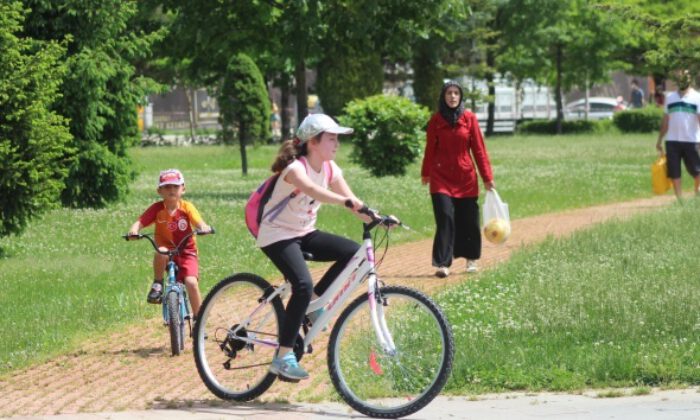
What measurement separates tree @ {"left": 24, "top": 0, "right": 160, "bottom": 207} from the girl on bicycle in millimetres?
13545

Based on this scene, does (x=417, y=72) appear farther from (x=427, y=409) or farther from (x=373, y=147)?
(x=427, y=409)

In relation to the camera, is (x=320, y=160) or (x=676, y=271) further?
(x=676, y=271)

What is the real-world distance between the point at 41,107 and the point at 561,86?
173 feet

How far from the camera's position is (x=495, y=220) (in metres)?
13.9

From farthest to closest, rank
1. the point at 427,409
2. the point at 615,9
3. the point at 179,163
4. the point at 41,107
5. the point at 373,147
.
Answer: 1. the point at 179,163
2. the point at 373,147
3. the point at 615,9
4. the point at 41,107
5. the point at 427,409

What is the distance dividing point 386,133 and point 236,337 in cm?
2172

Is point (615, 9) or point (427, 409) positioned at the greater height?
point (615, 9)

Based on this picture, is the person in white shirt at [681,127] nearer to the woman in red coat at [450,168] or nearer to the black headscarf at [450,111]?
the woman in red coat at [450,168]

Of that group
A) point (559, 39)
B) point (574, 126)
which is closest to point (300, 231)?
point (574, 126)

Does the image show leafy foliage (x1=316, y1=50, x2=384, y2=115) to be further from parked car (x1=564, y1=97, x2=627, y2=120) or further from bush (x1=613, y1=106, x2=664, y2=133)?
parked car (x1=564, y1=97, x2=627, y2=120)

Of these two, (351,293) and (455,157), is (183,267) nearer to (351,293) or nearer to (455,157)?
(351,293)

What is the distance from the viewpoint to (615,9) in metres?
16.5

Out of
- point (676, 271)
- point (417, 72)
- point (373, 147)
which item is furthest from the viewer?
point (417, 72)

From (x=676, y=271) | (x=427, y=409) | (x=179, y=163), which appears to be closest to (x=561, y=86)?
(x=179, y=163)
